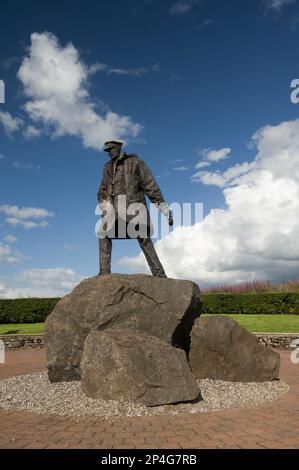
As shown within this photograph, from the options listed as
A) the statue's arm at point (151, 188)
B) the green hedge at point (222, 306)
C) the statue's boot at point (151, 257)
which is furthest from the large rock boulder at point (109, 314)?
the green hedge at point (222, 306)

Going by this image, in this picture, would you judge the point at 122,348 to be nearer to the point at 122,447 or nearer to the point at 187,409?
the point at 187,409

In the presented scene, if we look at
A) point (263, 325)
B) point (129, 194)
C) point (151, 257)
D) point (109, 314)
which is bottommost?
point (263, 325)

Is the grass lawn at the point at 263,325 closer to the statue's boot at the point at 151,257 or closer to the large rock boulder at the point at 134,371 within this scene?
the statue's boot at the point at 151,257

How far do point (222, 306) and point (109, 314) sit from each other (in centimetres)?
1573

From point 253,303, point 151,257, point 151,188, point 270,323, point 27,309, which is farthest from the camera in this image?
point 253,303

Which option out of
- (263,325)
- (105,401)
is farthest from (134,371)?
(263,325)

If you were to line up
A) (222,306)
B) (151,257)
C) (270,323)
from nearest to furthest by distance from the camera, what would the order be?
(151,257), (270,323), (222,306)

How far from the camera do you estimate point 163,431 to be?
186 inches

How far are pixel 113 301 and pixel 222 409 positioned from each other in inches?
90.3

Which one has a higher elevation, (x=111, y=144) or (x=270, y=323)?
(x=111, y=144)

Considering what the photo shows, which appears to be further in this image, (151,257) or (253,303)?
(253,303)

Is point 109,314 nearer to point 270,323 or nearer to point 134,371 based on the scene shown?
point 134,371
